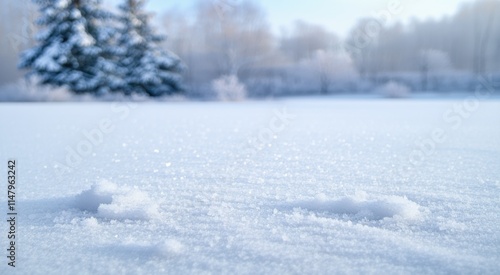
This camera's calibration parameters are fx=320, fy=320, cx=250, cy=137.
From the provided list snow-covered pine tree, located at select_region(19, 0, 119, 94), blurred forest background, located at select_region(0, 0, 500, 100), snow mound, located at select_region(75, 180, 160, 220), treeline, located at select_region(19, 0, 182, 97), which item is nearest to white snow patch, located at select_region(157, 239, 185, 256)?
snow mound, located at select_region(75, 180, 160, 220)

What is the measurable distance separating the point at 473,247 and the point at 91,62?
53.8 feet

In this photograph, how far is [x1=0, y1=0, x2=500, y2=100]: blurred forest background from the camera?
19.8 meters

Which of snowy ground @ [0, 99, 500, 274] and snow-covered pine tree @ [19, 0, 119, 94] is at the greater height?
snow-covered pine tree @ [19, 0, 119, 94]

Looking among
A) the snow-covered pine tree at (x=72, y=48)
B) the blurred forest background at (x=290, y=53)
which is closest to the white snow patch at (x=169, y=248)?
the snow-covered pine tree at (x=72, y=48)

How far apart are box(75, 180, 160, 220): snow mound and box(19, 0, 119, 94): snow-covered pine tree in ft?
47.8

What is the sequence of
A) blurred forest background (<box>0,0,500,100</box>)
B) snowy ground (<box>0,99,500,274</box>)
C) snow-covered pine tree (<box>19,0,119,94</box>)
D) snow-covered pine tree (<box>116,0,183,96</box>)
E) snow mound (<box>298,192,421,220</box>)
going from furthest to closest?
1. blurred forest background (<box>0,0,500,100</box>)
2. snow-covered pine tree (<box>116,0,183,96</box>)
3. snow-covered pine tree (<box>19,0,119,94</box>)
4. snow mound (<box>298,192,421,220</box>)
5. snowy ground (<box>0,99,500,274</box>)

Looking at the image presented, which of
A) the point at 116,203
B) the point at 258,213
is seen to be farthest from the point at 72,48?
the point at 258,213

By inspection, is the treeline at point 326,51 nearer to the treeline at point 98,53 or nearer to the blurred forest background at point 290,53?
the blurred forest background at point 290,53

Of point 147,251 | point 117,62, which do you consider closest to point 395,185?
point 147,251

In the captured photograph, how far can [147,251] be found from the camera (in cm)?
83

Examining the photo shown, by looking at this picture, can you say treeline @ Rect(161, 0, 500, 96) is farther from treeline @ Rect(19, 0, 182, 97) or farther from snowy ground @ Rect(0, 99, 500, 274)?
snowy ground @ Rect(0, 99, 500, 274)

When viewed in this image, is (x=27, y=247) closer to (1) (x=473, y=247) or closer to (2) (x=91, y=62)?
(1) (x=473, y=247)

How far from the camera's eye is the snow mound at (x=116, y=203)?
105 centimetres

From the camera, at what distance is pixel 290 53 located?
2500cm
